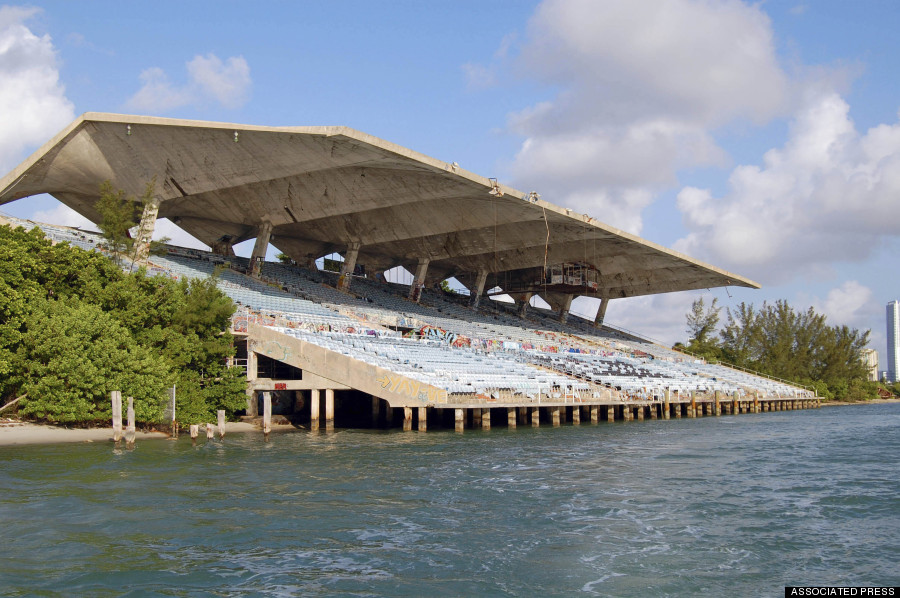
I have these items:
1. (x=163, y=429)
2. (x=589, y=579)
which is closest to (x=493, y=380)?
(x=163, y=429)

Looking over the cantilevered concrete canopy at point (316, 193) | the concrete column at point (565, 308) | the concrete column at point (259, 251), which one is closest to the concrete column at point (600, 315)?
the concrete column at point (565, 308)

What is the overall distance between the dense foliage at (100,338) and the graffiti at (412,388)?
6.78 m

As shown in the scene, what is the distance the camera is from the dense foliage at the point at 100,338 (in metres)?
27.2

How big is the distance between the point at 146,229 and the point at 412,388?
2290 cm

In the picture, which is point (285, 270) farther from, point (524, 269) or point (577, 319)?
point (577, 319)

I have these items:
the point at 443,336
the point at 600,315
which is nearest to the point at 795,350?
the point at 600,315

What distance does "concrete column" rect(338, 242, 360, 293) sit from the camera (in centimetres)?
5747

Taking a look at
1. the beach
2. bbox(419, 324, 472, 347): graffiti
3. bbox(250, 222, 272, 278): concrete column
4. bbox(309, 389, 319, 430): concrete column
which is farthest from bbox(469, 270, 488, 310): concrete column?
the beach

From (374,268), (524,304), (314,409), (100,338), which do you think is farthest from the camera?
(524,304)

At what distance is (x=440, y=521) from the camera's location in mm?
15047

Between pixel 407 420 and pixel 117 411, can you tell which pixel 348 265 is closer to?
pixel 407 420

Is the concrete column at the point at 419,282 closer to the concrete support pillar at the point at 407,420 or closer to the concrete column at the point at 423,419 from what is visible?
the concrete column at the point at 423,419

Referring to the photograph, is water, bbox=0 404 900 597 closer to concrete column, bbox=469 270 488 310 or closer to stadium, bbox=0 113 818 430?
stadium, bbox=0 113 818 430

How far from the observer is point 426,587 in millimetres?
11039
